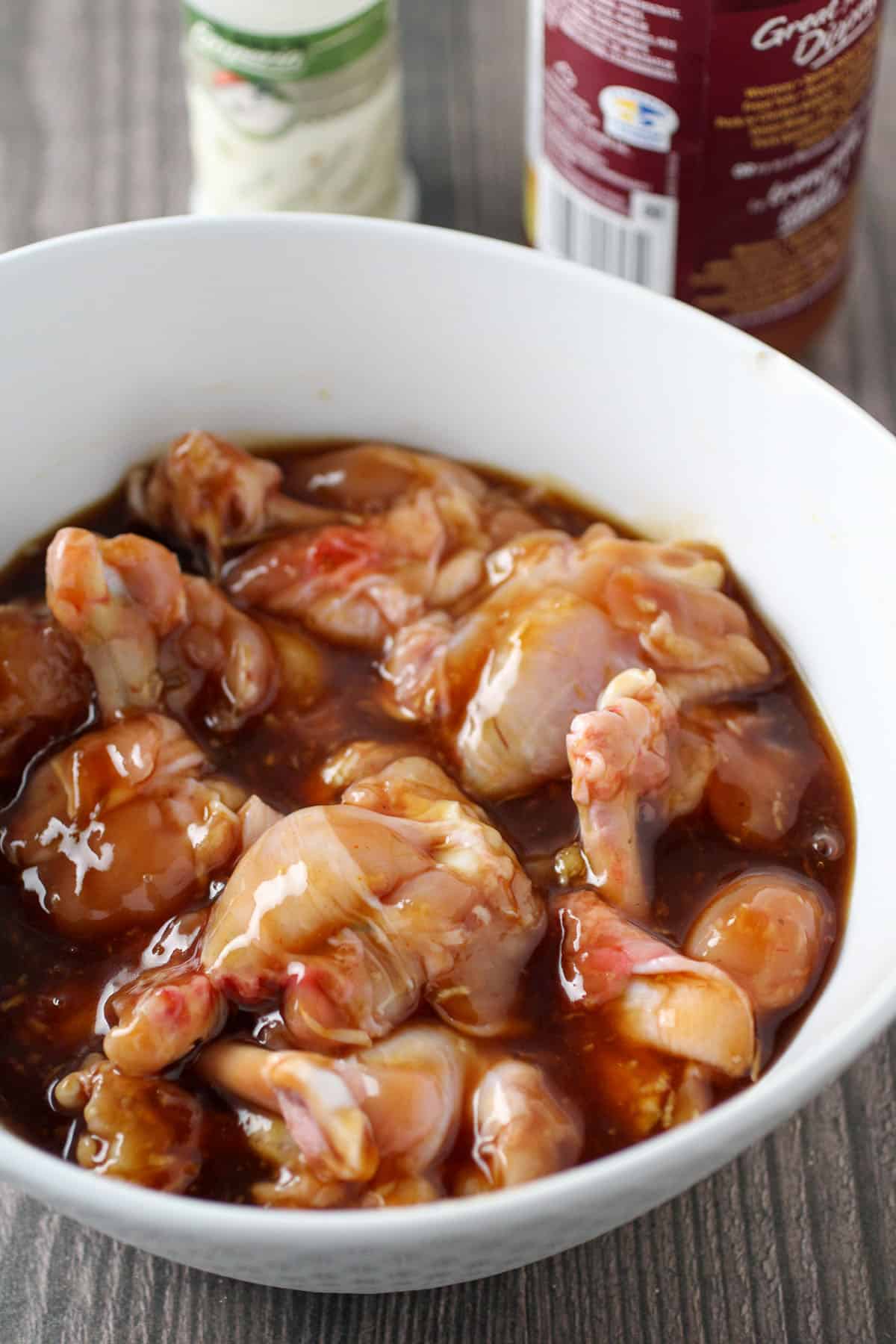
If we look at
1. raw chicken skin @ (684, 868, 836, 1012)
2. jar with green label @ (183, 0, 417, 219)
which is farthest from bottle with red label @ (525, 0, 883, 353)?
raw chicken skin @ (684, 868, 836, 1012)

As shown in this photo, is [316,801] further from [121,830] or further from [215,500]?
[215,500]

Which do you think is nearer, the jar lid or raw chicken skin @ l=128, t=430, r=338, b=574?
raw chicken skin @ l=128, t=430, r=338, b=574

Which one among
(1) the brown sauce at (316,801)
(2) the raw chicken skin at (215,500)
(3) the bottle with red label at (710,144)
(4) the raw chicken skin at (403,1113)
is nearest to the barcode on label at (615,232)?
(3) the bottle with red label at (710,144)

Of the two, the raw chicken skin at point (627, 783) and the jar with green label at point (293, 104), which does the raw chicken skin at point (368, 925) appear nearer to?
the raw chicken skin at point (627, 783)

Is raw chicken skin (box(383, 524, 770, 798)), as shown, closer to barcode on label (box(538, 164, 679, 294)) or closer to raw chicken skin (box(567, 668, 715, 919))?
raw chicken skin (box(567, 668, 715, 919))

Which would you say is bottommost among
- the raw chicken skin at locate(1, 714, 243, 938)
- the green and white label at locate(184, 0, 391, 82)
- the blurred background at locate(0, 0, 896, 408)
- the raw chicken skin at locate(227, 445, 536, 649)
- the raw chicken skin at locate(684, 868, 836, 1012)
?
the raw chicken skin at locate(684, 868, 836, 1012)

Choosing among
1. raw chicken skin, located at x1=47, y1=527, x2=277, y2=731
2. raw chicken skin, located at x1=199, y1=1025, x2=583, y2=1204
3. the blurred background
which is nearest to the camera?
raw chicken skin, located at x1=199, y1=1025, x2=583, y2=1204
